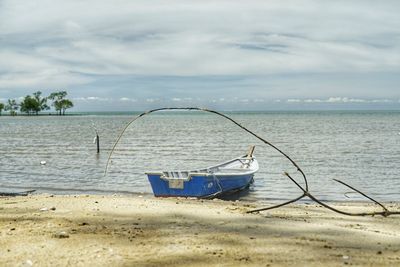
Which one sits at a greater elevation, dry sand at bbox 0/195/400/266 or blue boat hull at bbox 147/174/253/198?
dry sand at bbox 0/195/400/266

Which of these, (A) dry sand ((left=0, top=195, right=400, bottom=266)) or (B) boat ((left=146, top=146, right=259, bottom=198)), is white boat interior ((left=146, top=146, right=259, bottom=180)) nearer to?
(B) boat ((left=146, top=146, right=259, bottom=198))

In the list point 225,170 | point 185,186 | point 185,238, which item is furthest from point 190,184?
point 185,238

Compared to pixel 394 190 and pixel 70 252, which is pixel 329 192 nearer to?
pixel 394 190

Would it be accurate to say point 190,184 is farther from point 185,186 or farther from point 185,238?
point 185,238

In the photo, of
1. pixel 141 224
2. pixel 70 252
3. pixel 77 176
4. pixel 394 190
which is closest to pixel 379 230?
pixel 141 224

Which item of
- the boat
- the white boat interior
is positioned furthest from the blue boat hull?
the white boat interior

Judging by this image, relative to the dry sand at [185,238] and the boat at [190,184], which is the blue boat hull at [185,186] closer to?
the boat at [190,184]

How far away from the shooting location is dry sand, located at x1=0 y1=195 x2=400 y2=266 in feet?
23.2

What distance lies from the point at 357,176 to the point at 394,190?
14.9 feet

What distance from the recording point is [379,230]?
32.6 feet

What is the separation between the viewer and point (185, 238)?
8.33 metres

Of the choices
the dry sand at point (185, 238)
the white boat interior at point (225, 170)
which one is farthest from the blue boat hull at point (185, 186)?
the dry sand at point (185, 238)

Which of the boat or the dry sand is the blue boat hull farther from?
the dry sand

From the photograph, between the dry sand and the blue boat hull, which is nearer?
the dry sand
